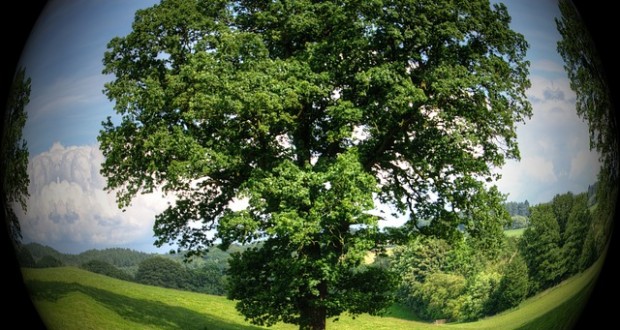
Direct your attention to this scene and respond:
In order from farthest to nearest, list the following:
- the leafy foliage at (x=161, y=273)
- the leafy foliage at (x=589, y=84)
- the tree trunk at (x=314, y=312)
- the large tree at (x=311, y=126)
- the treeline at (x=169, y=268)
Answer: the leafy foliage at (x=589, y=84), the leafy foliage at (x=161, y=273), the treeline at (x=169, y=268), the tree trunk at (x=314, y=312), the large tree at (x=311, y=126)

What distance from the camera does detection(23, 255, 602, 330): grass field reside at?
717 inches

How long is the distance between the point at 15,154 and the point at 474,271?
11.2 meters

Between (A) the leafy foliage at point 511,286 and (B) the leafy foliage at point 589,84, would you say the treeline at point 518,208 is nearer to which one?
(A) the leafy foliage at point 511,286

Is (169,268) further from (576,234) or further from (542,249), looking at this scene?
(576,234)

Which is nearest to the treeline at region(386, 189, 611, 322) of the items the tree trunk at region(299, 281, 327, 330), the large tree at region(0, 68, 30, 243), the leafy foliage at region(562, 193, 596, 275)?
the leafy foliage at region(562, 193, 596, 275)

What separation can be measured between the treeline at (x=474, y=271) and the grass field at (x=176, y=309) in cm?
29

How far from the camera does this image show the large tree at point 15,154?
20484 mm

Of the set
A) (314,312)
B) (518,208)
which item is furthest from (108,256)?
(518,208)

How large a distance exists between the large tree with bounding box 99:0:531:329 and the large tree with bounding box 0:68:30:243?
3.17 m

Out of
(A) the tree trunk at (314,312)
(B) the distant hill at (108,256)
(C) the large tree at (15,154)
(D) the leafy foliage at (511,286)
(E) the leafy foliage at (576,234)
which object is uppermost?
(C) the large tree at (15,154)

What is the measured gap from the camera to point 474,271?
18344mm

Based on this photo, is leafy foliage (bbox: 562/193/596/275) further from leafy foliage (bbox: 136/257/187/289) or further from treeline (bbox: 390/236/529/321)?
leafy foliage (bbox: 136/257/187/289)

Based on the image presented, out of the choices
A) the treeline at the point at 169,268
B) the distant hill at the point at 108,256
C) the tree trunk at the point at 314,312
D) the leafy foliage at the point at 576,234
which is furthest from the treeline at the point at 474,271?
the distant hill at the point at 108,256

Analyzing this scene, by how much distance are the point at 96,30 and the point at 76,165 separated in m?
3.03
